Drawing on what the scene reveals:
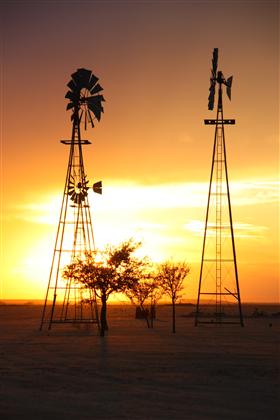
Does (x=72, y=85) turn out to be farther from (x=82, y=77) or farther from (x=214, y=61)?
(x=214, y=61)

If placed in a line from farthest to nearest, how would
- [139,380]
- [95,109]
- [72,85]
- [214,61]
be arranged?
1. [214,61]
2. [72,85]
3. [95,109]
4. [139,380]

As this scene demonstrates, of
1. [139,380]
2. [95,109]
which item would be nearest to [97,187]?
[95,109]

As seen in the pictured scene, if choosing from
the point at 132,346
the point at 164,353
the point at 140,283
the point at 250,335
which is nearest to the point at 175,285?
the point at 140,283

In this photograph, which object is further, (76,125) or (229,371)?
(76,125)

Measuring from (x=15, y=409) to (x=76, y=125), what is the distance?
32003mm

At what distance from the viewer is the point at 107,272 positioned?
51.0m

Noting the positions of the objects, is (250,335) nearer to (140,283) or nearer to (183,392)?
(140,283)

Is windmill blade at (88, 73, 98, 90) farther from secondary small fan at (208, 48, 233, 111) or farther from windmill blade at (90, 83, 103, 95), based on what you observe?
secondary small fan at (208, 48, 233, 111)

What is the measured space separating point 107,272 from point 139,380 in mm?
26564

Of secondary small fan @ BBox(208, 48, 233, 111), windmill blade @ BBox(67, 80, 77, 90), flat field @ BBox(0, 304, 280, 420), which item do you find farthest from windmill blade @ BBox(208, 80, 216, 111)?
flat field @ BBox(0, 304, 280, 420)

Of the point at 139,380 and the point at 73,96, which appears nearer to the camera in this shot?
the point at 139,380

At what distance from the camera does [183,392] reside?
71.9 ft

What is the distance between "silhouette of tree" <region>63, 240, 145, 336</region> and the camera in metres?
50.9

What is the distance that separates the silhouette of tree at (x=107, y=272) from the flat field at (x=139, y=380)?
973cm
